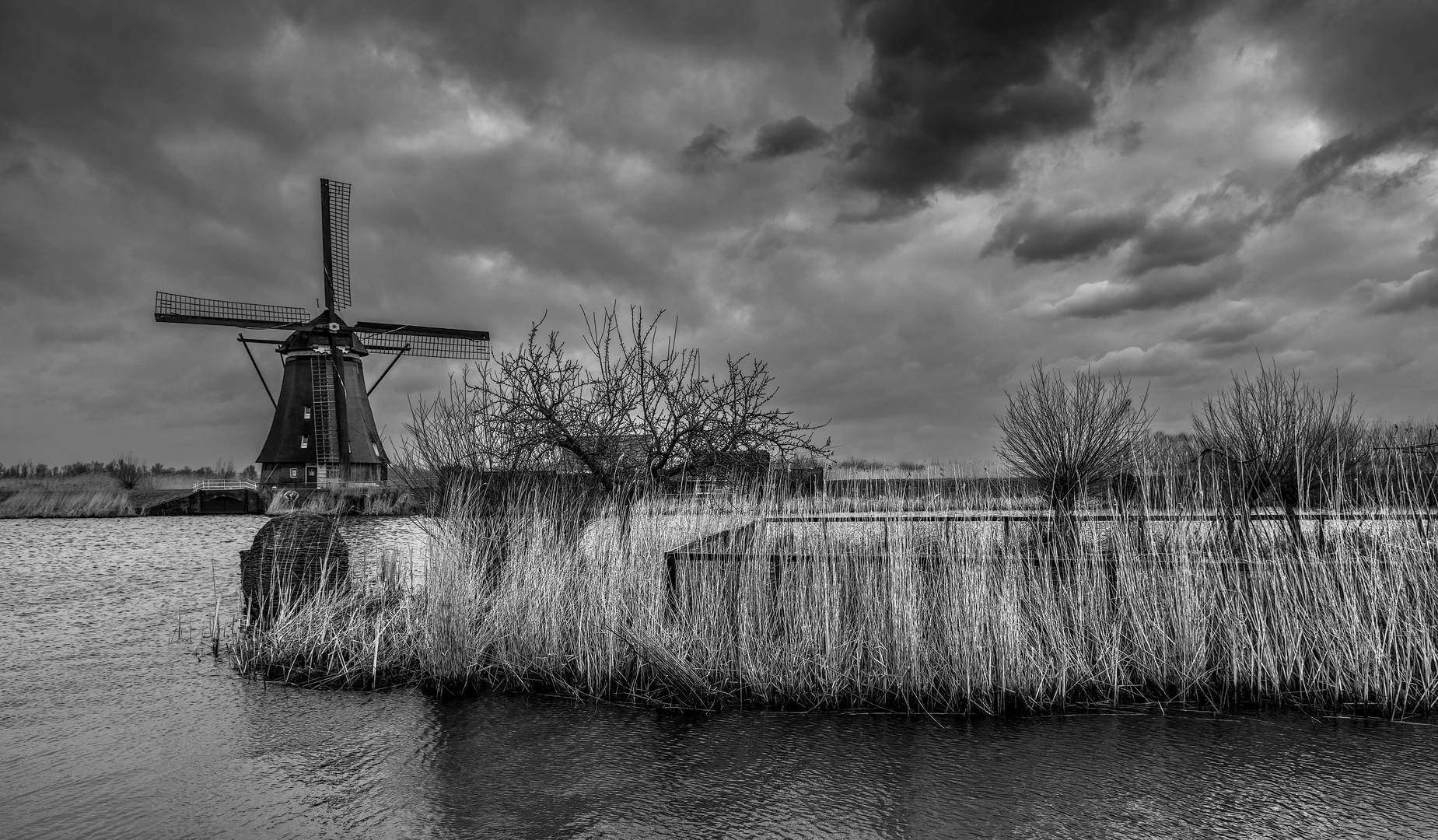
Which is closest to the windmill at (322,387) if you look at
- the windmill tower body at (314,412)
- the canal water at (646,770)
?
the windmill tower body at (314,412)

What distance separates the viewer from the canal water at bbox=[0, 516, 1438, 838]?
446 centimetres

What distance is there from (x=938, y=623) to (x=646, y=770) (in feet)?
8.28

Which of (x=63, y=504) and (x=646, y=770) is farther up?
(x=63, y=504)

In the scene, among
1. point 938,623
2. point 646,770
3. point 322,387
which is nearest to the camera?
point 646,770

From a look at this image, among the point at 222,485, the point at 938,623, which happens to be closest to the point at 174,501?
the point at 222,485

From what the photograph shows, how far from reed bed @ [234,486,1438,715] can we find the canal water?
0.90 ft

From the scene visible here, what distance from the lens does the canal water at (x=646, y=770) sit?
14.6 ft

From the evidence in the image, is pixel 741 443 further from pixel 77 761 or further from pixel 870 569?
pixel 77 761

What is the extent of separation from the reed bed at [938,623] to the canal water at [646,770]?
275 mm

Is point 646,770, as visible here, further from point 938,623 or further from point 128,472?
point 128,472

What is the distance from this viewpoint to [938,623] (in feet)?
21.0

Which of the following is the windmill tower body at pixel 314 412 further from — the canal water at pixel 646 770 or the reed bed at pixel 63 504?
the canal water at pixel 646 770

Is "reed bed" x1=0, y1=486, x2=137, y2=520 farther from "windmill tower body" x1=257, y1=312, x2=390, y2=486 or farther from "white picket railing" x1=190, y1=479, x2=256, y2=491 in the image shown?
"windmill tower body" x1=257, y1=312, x2=390, y2=486

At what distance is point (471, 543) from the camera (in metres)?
8.16
